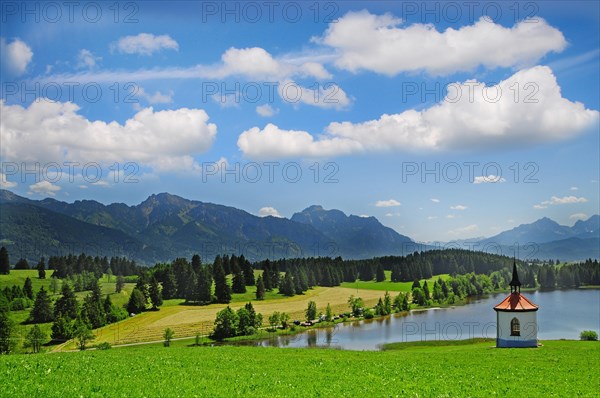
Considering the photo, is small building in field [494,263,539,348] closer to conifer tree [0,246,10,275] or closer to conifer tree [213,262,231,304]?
conifer tree [213,262,231,304]

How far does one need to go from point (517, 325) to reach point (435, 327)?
217ft

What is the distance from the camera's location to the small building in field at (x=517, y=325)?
54.3 meters

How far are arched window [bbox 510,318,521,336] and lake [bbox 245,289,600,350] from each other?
117 feet

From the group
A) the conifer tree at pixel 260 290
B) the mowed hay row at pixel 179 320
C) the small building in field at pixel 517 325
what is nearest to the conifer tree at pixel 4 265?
the mowed hay row at pixel 179 320

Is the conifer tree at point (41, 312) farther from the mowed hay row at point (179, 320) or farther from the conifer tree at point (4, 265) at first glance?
the conifer tree at point (4, 265)

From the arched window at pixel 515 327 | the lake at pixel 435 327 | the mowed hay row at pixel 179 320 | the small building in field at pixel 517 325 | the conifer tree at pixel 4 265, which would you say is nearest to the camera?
the small building in field at pixel 517 325

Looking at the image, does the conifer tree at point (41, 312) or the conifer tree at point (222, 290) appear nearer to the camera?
the conifer tree at point (41, 312)

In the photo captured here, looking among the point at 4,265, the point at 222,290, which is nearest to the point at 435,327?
the point at 222,290

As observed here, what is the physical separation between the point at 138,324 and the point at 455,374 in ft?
365

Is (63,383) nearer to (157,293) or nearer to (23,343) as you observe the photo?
(23,343)

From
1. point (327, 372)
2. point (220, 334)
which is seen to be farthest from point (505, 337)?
point (220, 334)

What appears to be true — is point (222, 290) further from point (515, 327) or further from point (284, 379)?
point (284, 379)

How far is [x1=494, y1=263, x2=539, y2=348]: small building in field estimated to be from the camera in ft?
178

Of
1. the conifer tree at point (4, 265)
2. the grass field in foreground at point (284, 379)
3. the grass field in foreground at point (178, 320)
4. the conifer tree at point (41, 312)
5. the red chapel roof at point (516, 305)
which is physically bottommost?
the grass field in foreground at point (178, 320)
